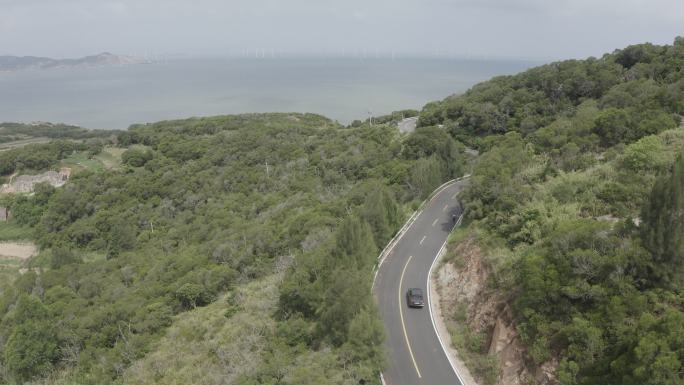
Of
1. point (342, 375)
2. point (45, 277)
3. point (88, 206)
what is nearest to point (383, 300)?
point (342, 375)

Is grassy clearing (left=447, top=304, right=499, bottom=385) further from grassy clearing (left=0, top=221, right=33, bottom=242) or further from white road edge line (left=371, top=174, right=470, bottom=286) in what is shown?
grassy clearing (left=0, top=221, right=33, bottom=242)

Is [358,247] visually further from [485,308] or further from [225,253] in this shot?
[225,253]

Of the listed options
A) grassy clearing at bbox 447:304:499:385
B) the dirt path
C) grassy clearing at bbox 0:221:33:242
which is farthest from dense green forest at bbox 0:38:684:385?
the dirt path

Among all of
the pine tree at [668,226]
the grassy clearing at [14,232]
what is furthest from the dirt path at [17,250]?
the pine tree at [668,226]

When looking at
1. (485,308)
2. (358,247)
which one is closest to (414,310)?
(485,308)

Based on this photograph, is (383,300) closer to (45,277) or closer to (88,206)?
(45,277)

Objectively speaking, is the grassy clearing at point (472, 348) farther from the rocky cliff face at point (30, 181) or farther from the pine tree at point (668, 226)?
the rocky cliff face at point (30, 181)
